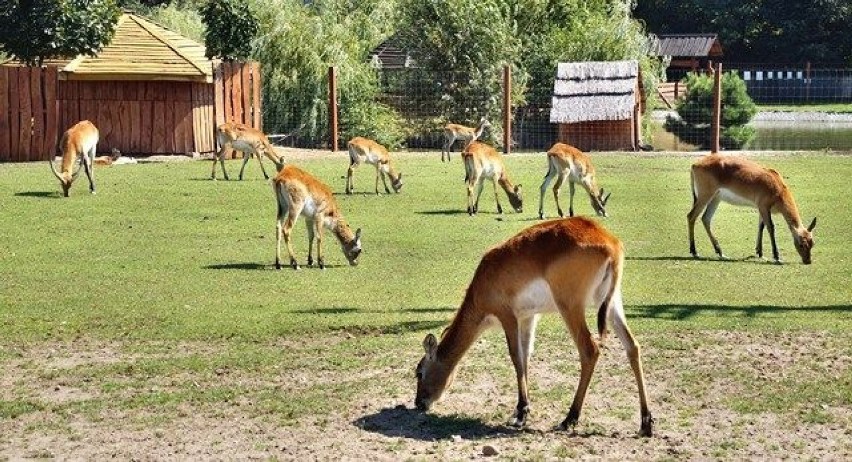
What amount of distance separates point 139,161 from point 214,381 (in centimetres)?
1848

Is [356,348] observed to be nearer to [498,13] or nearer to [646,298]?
[646,298]

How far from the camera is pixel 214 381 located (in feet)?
31.0

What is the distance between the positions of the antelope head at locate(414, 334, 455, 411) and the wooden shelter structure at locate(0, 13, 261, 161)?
1967cm

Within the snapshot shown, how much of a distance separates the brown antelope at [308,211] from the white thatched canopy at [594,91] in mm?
18285

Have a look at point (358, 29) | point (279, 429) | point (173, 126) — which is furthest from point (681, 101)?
point (279, 429)

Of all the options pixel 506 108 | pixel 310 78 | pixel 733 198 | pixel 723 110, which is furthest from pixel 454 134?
pixel 733 198

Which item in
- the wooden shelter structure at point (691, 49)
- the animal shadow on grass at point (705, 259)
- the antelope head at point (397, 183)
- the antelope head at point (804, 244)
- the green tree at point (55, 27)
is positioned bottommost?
the animal shadow on grass at point (705, 259)

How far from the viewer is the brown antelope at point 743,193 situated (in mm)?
15508

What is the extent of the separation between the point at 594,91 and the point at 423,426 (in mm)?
24946

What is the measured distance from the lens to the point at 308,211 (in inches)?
577

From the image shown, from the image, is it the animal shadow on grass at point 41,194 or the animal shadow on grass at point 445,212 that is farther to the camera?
the animal shadow on grass at point 41,194

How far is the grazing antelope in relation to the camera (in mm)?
8000

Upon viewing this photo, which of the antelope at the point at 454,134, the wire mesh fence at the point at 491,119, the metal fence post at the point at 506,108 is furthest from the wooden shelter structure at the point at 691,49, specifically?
the antelope at the point at 454,134

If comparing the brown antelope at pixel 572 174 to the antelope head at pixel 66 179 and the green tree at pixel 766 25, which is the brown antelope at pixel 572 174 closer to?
the antelope head at pixel 66 179
